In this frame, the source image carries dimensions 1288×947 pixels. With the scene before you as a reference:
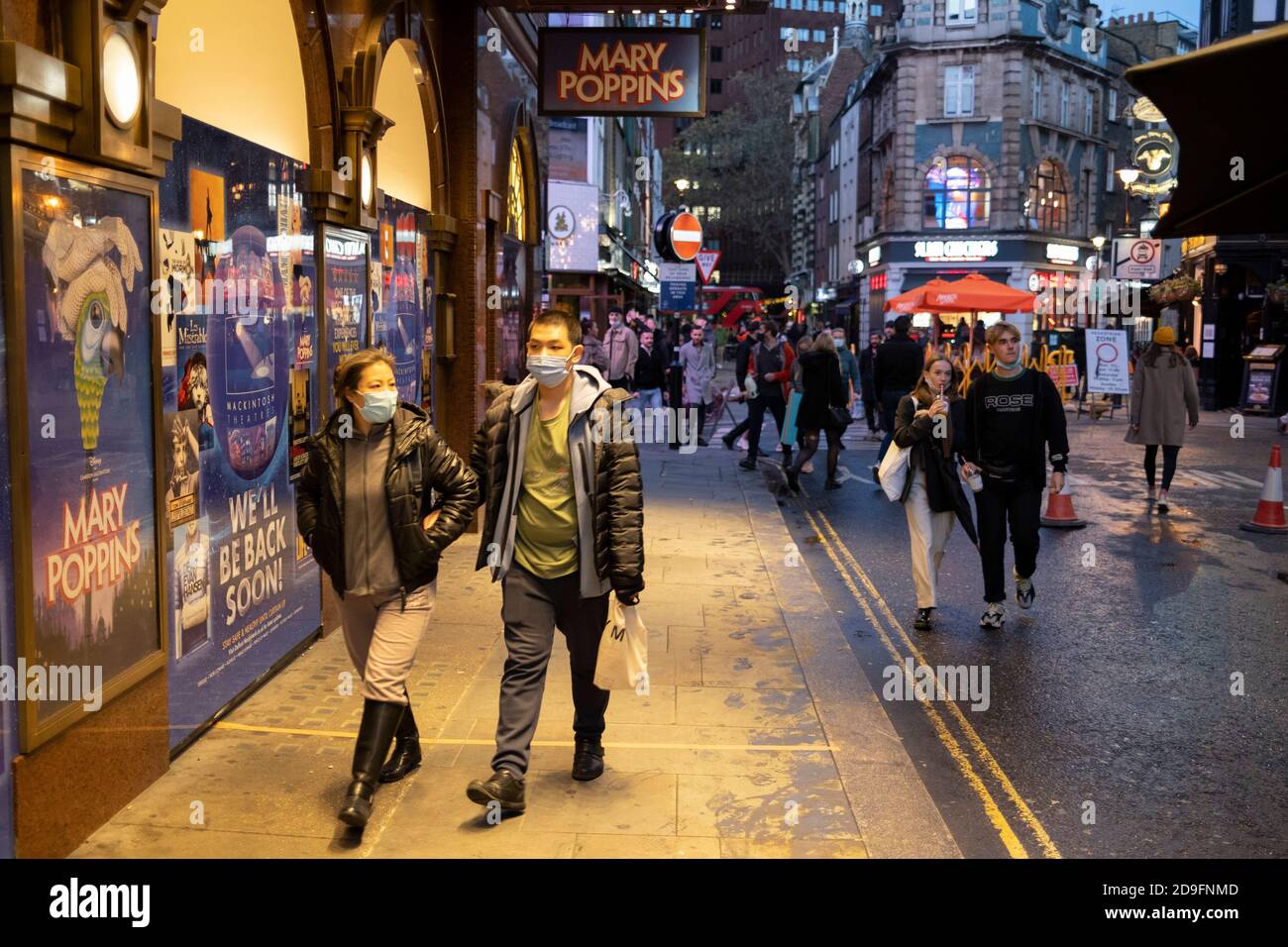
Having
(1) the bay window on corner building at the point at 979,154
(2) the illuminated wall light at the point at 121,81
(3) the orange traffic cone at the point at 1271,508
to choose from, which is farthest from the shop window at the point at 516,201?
(1) the bay window on corner building at the point at 979,154

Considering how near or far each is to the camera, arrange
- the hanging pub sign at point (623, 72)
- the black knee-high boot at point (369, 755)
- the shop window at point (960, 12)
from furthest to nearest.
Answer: the shop window at point (960, 12) → the hanging pub sign at point (623, 72) → the black knee-high boot at point (369, 755)

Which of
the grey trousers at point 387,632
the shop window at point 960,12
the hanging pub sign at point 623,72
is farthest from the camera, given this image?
the shop window at point 960,12

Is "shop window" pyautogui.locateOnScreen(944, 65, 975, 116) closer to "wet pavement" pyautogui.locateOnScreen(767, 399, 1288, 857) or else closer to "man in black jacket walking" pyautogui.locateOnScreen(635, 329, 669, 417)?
"man in black jacket walking" pyautogui.locateOnScreen(635, 329, 669, 417)

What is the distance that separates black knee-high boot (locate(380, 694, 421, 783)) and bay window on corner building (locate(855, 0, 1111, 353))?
154 feet

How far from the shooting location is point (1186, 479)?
57.6 ft

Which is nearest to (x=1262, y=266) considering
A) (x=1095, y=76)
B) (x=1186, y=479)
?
(x=1186, y=479)

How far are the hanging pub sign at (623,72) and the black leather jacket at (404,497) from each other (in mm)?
7084

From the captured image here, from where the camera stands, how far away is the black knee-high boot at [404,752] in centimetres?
548

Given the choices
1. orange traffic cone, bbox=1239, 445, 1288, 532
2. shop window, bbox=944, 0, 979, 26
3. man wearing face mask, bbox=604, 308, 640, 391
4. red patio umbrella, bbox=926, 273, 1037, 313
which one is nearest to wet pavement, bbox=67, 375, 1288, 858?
orange traffic cone, bbox=1239, 445, 1288, 532

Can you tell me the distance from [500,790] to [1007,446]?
496 centimetres

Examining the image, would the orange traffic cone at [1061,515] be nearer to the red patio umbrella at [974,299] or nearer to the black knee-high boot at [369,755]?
the black knee-high boot at [369,755]

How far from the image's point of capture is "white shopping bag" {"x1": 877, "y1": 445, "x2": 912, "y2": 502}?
867cm

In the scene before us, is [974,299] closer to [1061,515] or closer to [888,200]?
[1061,515]

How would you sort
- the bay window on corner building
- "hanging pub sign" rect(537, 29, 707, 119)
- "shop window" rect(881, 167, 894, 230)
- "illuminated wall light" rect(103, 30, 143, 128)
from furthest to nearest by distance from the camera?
"shop window" rect(881, 167, 894, 230) → the bay window on corner building → "hanging pub sign" rect(537, 29, 707, 119) → "illuminated wall light" rect(103, 30, 143, 128)
